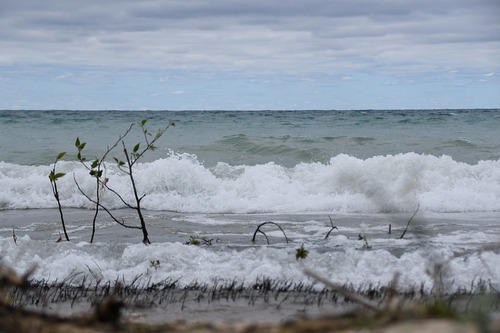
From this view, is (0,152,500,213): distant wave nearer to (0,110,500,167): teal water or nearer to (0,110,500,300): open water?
(0,110,500,300): open water

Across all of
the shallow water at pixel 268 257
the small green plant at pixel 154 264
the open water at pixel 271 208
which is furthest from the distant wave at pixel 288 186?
the small green plant at pixel 154 264

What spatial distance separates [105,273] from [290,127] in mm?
24417

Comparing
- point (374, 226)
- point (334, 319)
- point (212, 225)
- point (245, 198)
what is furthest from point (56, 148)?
point (334, 319)

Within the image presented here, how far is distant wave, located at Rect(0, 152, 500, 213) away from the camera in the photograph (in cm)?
1289

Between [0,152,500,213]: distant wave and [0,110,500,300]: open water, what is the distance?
1.5 inches

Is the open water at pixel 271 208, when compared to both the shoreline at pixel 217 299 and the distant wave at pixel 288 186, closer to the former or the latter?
the distant wave at pixel 288 186

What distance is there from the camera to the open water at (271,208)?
23.5 ft

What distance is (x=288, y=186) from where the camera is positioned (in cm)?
1481

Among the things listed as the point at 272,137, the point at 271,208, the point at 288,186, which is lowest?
the point at 271,208

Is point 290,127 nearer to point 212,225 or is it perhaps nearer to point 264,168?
point 264,168

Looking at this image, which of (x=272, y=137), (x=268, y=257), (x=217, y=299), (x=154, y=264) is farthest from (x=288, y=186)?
(x=272, y=137)

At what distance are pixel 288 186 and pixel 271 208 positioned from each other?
6.50 ft

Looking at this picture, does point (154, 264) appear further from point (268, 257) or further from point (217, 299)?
point (217, 299)

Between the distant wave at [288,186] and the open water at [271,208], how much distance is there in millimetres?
37
